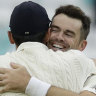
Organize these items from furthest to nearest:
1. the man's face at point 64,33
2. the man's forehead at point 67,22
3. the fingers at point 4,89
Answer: the man's forehead at point 67,22 < the man's face at point 64,33 < the fingers at point 4,89

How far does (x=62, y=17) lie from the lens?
123 inches

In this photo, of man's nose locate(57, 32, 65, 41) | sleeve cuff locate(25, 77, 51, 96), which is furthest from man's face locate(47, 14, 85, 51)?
sleeve cuff locate(25, 77, 51, 96)

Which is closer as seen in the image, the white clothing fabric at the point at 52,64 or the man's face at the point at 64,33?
the white clothing fabric at the point at 52,64

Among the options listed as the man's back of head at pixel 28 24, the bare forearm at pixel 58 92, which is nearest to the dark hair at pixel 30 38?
the man's back of head at pixel 28 24

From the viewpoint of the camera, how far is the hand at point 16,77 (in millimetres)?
2266

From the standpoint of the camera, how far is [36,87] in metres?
2.30

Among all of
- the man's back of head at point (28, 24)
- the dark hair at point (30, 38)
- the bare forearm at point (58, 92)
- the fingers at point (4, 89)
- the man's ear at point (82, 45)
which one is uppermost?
the man's back of head at point (28, 24)

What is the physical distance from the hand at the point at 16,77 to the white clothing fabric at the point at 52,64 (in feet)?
0.09

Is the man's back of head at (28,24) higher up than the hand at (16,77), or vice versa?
the man's back of head at (28,24)

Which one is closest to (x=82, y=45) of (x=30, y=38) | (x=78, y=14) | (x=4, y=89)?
(x=78, y=14)

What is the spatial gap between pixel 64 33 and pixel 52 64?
30.1 inches

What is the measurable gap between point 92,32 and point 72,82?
2.25 meters

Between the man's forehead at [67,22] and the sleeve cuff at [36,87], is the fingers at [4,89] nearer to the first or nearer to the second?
the sleeve cuff at [36,87]

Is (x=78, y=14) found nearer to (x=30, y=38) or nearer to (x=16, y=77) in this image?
(x=30, y=38)
